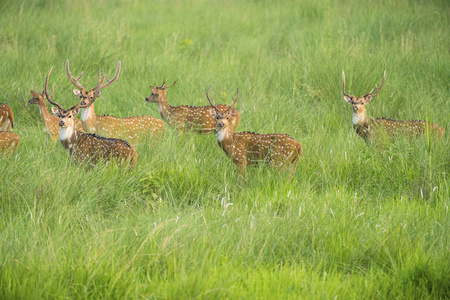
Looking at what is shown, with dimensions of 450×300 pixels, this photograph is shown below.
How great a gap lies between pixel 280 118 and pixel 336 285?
11.5 ft

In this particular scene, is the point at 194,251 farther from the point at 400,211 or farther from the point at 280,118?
the point at 280,118

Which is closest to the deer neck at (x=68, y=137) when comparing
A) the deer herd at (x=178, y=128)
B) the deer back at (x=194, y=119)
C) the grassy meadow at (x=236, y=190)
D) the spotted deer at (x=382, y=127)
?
the deer herd at (x=178, y=128)

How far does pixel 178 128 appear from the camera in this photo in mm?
7184

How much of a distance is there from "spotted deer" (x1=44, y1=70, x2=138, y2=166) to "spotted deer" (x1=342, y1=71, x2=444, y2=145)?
2600 millimetres

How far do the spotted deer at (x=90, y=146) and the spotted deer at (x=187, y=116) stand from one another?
1.53 meters

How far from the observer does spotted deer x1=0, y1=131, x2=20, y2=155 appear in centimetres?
539

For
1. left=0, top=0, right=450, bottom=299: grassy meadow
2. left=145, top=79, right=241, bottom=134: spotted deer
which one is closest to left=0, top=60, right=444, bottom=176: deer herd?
left=145, top=79, right=241, bottom=134: spotted deer

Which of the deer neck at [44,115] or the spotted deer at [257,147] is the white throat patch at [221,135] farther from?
the deer neck at [44,115]

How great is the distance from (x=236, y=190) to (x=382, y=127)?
201 cm

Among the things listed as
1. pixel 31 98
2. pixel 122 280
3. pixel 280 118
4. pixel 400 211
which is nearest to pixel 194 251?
pixel 122 280

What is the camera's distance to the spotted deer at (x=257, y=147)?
17.5 ft

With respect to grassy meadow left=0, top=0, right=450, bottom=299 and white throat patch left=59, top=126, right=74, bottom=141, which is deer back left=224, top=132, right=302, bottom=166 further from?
white throat patch left=59, top=126, right=74, bottom=141

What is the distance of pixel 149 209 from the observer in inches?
182

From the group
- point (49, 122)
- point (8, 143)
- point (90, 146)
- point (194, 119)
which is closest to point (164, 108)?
point (194, 119)
